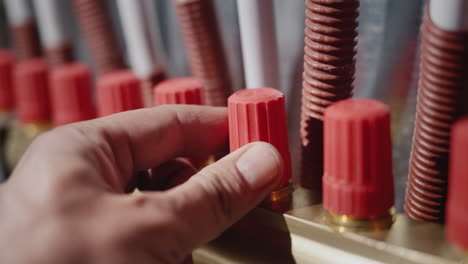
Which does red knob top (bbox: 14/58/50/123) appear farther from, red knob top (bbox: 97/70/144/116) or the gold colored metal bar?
the gold colored metal bar

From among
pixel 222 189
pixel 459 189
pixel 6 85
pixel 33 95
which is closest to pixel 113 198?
pixel 222 189

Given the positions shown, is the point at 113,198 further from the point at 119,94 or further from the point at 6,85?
the point at 6,85

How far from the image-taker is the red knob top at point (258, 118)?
39 centimetres

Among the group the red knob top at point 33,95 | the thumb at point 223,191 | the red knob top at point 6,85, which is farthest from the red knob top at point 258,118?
the red knob top at point 6,85

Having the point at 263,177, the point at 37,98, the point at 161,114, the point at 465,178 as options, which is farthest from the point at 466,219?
the point at 37,98

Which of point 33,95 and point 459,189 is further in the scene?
point 33,95

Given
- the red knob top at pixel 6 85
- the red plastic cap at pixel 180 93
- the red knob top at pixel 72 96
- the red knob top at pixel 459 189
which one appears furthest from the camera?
the red knob top at pixel 6 85

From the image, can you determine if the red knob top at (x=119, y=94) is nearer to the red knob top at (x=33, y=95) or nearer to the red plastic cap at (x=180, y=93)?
the red plastic cap at (x=180, y=93)

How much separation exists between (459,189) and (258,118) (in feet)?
0.52

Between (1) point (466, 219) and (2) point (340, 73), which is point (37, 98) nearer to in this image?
(2) point (340, 73)

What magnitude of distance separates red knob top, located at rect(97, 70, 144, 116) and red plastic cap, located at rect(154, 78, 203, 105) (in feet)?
0.21

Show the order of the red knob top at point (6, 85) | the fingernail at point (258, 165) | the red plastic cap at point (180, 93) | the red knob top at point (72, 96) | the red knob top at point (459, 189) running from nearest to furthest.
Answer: the red knob top at point (459, 189)
the fingernail at point (258, 165)
the red plastic cap at point (180, 93)
the red knob top at point (72, 96)
the red knob top at point (6, 85)

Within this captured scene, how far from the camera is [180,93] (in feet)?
1.57

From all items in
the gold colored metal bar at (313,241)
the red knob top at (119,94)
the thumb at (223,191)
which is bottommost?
the gold colored metal bar at (313,241)
